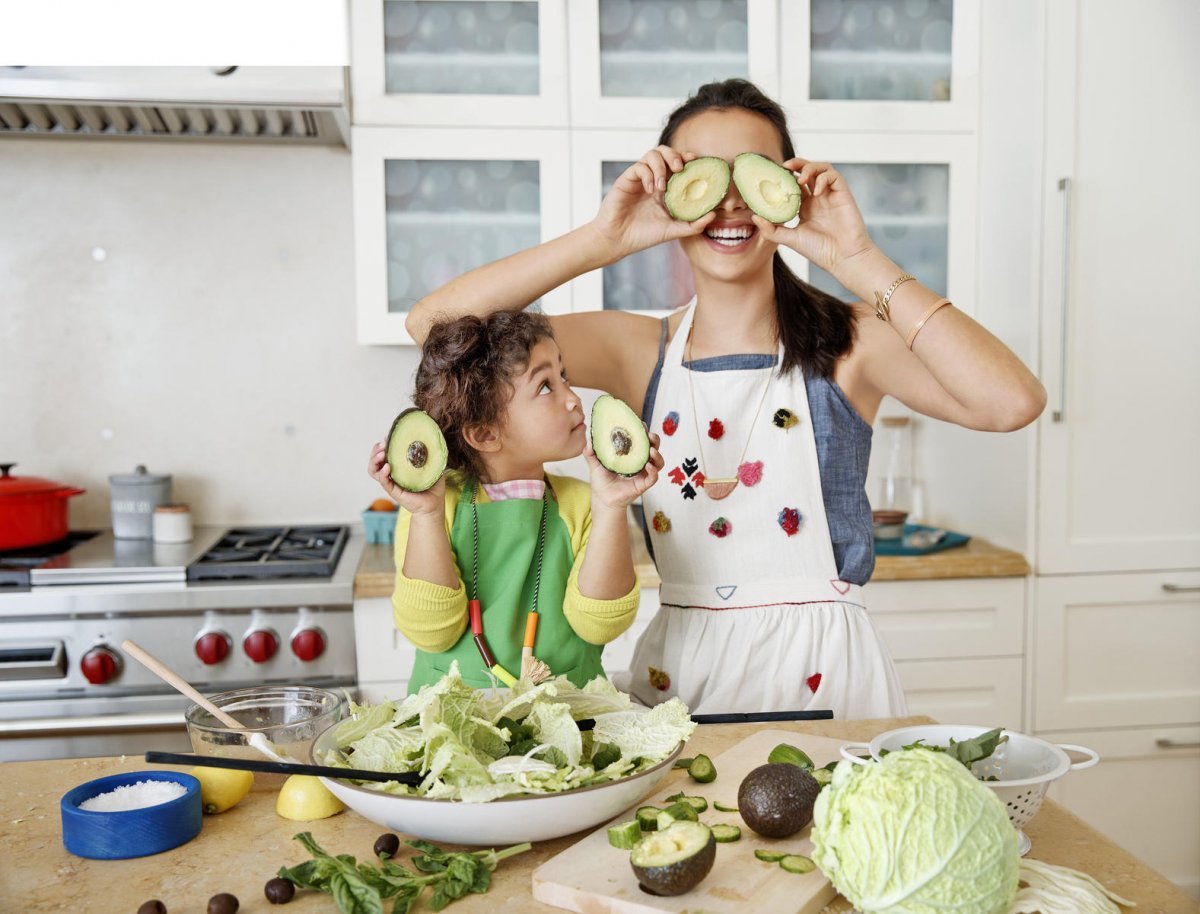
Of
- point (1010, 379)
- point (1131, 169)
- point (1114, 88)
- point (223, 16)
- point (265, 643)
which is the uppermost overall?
point (223, 16)

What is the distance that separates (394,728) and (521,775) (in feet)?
0.58

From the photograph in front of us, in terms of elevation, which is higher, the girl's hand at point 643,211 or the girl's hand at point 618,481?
the girl's hand at point 643,211

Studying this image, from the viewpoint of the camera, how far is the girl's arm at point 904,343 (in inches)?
56.3

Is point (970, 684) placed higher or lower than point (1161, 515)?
lower

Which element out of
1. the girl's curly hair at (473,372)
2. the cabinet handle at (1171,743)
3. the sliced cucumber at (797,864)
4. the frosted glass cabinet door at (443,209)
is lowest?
the cabinet handle at (1171,743)

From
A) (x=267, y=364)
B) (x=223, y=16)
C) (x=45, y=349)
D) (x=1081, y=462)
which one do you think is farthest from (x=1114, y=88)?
(x=45, y=349)

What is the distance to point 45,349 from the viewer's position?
292 cm

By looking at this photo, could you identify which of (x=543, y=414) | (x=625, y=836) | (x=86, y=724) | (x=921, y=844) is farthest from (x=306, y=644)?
(x=921, y=844)

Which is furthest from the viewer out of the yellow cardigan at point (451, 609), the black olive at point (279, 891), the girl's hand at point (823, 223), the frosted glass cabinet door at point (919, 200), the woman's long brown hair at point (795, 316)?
the frosted glass cabinet door at point (919, 200)

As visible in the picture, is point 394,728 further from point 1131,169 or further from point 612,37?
point 1131,169

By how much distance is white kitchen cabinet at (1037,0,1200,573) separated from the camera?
2.54 m

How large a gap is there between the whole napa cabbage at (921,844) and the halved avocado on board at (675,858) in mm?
96

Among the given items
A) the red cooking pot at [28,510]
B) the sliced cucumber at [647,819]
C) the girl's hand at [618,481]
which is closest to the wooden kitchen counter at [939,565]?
the red cooking pot at [28,510]

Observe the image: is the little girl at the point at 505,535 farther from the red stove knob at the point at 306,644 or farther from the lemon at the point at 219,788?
the red stove knob at the point at 306,644
